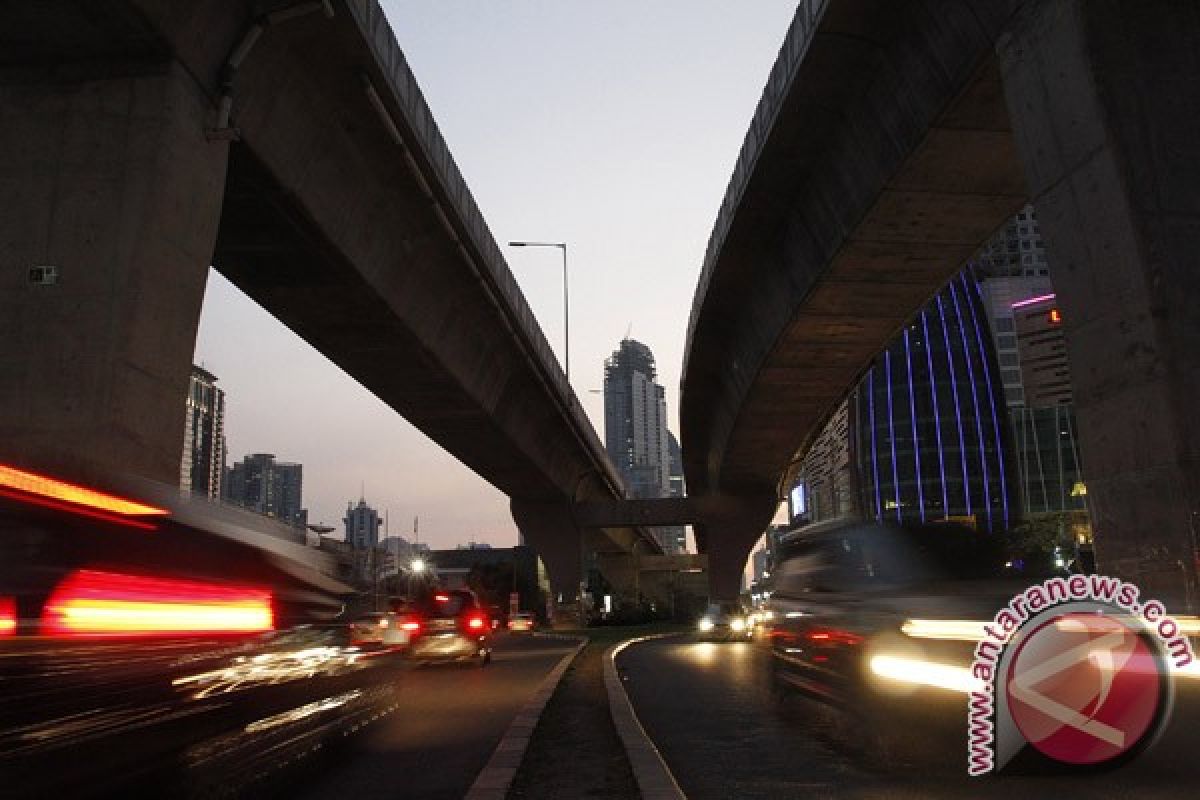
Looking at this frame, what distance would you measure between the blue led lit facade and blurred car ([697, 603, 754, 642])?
306 feet

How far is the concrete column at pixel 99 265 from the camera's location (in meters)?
10.0

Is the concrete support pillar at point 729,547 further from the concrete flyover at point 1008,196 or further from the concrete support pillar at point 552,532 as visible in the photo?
the concrete flyover at point 1008,196

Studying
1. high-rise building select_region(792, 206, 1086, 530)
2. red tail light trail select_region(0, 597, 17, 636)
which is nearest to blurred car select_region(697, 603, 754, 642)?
red tail light trail select_region(0, 597, 17, 636)

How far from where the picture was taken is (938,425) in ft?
418

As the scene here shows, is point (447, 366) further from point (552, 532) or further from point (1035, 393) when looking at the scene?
point (1035, 393)

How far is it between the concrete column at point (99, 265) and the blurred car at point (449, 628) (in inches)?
324

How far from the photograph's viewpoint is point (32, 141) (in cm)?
1082

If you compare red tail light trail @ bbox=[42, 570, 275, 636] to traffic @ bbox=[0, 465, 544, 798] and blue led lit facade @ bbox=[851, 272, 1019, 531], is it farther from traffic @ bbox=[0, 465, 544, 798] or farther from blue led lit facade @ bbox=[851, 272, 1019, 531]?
blue led lit facade @ bbox=[851, 272, 1019, 531]

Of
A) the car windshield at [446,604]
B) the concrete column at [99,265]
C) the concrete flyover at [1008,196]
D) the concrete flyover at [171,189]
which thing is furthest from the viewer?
the car windshield at [446,604]

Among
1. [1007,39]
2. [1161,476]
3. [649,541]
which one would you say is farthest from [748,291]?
[649,541]

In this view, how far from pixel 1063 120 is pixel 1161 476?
386 centimetres

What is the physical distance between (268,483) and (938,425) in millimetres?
119542

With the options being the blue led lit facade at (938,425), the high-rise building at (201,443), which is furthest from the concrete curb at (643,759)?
the blue led lit facade at (938,425)

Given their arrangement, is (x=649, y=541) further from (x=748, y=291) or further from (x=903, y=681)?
(x=903, y=681)
